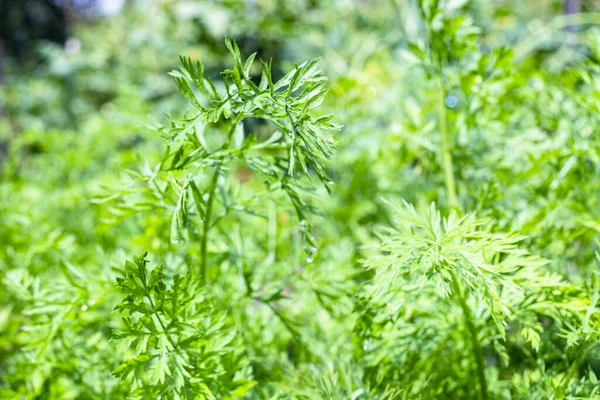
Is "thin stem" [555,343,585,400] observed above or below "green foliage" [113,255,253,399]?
below

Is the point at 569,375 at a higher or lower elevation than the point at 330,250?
lower

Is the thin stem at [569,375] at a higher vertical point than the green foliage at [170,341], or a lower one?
lower

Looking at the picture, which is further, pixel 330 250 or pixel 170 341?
pixel 330 250

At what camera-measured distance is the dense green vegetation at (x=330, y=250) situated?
58 centimetres

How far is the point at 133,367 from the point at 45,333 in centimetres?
27

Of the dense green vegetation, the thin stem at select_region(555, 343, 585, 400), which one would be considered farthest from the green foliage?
the thin stem at select_region(555, 343, 585, 400)

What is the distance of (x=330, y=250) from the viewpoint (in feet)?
3.52

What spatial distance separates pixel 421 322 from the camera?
77 centimetres

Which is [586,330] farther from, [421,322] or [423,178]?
[423,178]

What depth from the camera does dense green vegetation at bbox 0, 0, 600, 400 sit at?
23.0 inches

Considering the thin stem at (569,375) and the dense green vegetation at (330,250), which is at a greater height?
the dense green vegetation at (330,250)

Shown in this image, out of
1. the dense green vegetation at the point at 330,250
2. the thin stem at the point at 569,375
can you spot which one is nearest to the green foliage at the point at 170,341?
the dense green vegetation at the point at 330,250

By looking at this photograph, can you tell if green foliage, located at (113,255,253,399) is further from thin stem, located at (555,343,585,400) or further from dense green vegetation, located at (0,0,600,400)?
thin stem, located at (555,343,585,400)

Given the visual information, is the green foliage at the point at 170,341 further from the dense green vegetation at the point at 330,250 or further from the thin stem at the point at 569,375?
the thin stem at the point at 569,375
